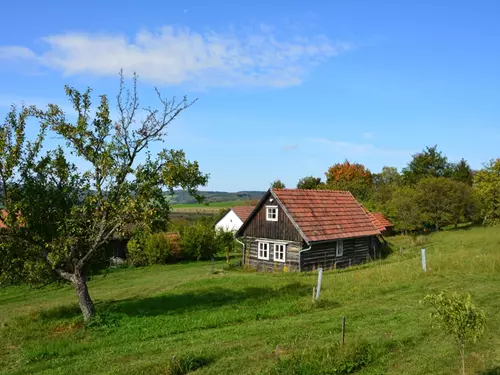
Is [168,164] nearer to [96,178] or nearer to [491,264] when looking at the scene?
[96,178]

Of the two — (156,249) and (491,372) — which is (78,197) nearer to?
(491,372)

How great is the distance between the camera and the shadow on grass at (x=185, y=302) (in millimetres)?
18641

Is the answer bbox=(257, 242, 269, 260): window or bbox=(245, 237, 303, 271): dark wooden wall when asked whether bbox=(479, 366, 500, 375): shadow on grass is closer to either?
bbox=(245, 237, 303, 271): dark wooden wall

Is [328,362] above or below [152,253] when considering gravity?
below

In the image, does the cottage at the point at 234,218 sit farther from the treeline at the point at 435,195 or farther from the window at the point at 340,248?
the window at the point at 340,248

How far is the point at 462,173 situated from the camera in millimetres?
74438

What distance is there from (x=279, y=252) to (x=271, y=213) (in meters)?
3.08

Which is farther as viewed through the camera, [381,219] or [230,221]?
[230,221]

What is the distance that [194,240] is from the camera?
45719mm

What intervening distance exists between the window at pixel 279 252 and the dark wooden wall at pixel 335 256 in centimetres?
171

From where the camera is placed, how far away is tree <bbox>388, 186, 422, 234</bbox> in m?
49.8

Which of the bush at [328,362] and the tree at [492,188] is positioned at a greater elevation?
the tree at [492,188]

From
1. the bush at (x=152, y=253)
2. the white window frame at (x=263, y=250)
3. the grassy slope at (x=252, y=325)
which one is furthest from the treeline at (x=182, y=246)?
the grassy slope at (x=252, y=325)

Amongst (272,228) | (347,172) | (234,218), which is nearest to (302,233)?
(272,228)
